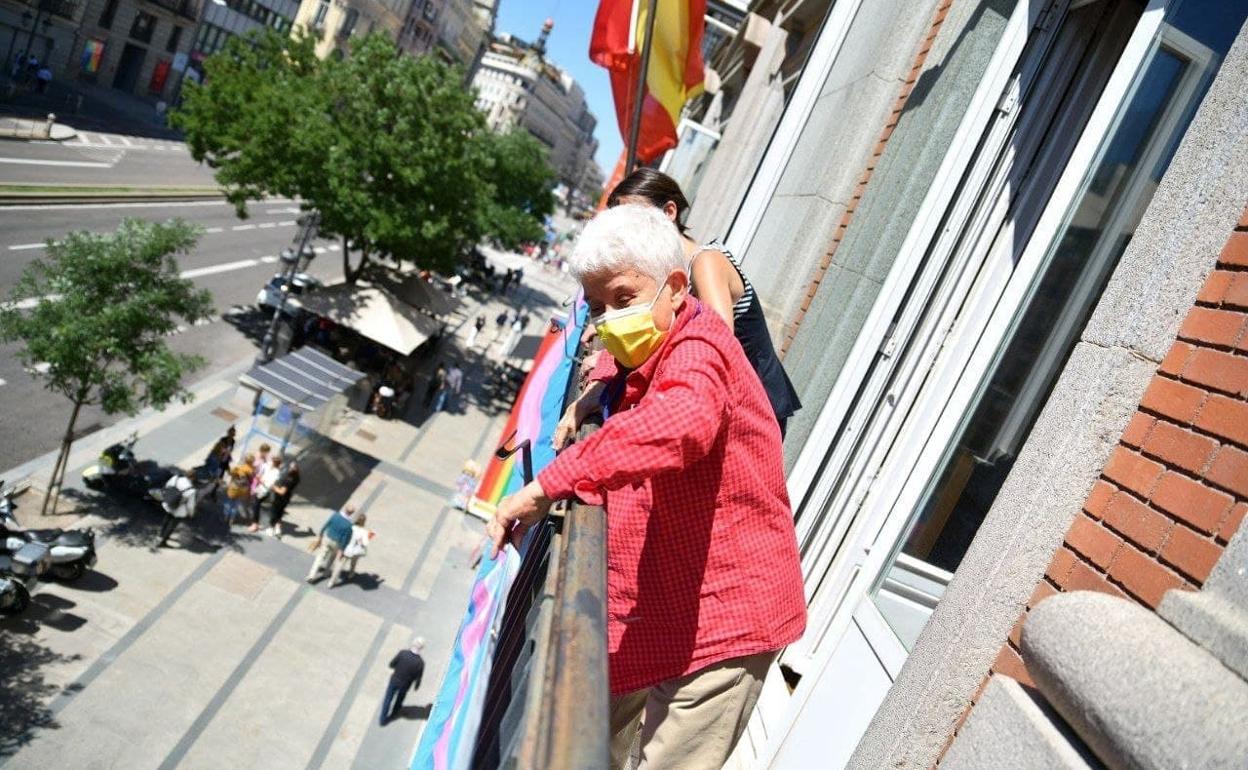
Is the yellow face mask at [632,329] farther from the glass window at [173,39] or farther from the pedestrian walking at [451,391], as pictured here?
the glass window at [173,39]

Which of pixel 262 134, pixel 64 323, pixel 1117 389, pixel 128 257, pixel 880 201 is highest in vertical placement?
pixel 880 201

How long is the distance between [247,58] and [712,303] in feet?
102

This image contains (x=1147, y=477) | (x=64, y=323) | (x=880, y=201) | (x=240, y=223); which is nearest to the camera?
(x=1147, y=477)

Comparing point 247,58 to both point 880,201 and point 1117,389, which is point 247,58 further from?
point 1117,389

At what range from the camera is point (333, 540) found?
16.8 metres

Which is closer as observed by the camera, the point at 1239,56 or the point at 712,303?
the point at 1239,56

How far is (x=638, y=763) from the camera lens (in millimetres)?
2973

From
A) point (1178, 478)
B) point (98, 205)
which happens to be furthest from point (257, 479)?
point (98, 205)

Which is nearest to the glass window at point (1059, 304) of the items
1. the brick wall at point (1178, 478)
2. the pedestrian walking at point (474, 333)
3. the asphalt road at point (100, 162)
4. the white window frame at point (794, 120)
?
the brick wall at point (1178, 478)

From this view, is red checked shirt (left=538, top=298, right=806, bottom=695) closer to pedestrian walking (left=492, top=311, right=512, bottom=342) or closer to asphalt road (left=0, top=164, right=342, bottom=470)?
asphalt road (left=0, top=164, right=342, bottom=470)

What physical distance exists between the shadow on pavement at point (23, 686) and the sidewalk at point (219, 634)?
2 cm

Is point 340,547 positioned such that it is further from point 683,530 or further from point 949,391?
point 683,530

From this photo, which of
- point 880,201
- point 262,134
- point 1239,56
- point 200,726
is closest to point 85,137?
point 262,134

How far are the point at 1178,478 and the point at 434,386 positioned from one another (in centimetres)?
3004
